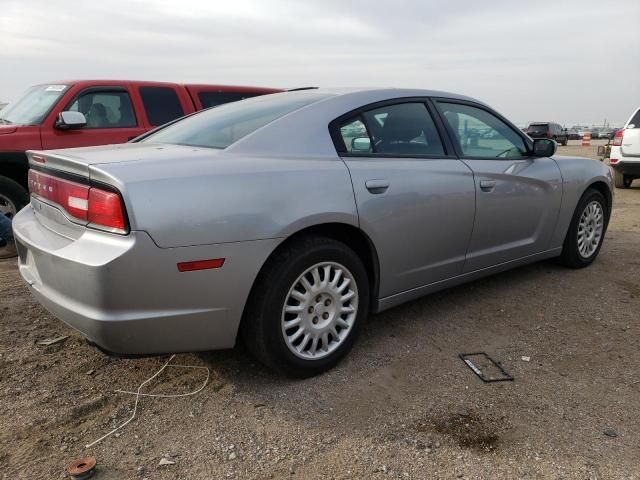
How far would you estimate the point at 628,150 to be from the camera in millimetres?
9695

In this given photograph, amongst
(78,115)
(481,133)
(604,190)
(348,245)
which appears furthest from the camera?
(78,115)

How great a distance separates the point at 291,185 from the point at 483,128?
1.94m

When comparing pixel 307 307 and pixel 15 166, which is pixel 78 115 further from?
pixel 307 307

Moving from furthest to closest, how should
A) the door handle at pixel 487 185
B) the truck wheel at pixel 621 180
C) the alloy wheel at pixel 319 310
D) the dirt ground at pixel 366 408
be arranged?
1. the truck wheel at pixel 621 180
2. the door handle at pixel 487 185
3. the alloy wheel at pixel 319 310
4. the dirt ground at pixel 366 408

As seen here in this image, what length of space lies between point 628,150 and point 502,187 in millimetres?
7528

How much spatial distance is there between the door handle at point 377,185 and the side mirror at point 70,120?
12.9 ft

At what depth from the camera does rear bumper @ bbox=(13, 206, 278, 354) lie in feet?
7.07

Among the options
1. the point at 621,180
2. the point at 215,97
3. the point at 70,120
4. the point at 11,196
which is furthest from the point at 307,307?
the point at 621,180

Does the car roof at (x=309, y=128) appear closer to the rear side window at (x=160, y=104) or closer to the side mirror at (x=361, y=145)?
the side mirror at (x=361, y=145)

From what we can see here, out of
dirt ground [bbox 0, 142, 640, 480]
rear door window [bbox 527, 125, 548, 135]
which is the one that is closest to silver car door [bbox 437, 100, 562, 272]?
dirt ground [bbox 0, 142, 640, 480]

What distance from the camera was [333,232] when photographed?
2838 mm

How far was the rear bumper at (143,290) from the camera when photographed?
2156 millimetres

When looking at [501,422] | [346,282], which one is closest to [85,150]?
[346,282]

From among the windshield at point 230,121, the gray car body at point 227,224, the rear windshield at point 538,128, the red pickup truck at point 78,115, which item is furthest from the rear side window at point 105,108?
the rear windshield at point 538,128
